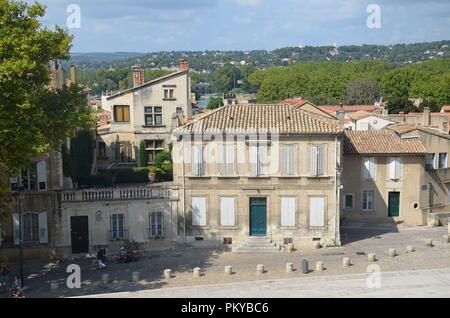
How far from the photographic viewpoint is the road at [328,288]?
30156 mm

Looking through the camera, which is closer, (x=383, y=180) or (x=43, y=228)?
(x=43, y=228)

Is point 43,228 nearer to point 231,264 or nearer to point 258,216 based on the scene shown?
point 231,264

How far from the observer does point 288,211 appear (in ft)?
130

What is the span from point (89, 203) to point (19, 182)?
13.5ft

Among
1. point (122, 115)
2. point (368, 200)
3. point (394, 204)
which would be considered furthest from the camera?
point (122, 115)

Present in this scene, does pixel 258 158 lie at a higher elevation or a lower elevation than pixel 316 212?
higher

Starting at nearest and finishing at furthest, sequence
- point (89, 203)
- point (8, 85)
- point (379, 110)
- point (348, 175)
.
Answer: point (8, 85), point (89, 203), point (348, 175), point (379, 110)

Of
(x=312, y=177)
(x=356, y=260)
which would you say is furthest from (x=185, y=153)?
(x=356, y=260)

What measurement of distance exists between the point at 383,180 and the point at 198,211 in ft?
44.4

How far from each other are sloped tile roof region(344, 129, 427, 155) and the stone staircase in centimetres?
960

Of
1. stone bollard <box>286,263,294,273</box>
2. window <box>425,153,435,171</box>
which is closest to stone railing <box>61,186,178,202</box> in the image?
stone bollard <box>286,263,294,273</box>

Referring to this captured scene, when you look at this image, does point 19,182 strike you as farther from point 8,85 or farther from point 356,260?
point 356,260

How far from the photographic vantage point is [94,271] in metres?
35.9

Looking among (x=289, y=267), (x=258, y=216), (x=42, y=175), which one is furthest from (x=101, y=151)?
(x=289, y=267)
